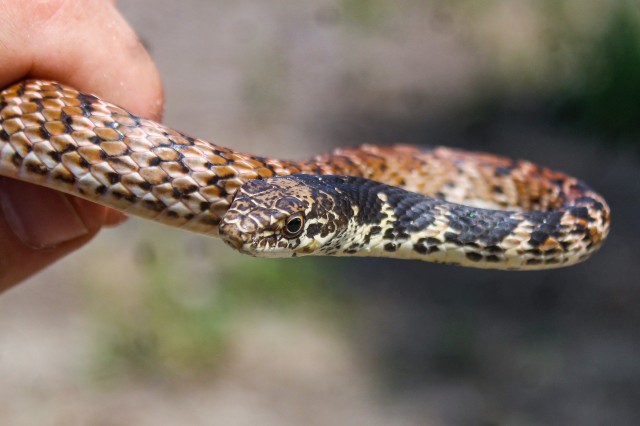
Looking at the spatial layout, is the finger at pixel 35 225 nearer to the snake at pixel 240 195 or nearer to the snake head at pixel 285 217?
the snake at pixel 240 195

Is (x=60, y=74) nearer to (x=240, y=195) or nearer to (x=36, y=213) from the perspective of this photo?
(x=36, y=213)

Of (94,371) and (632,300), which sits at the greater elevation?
(632,300)

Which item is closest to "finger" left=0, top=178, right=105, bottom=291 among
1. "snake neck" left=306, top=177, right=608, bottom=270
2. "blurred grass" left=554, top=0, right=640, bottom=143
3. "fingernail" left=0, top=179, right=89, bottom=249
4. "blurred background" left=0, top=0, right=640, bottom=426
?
"fingernail" left=0, top=179, right=89, bottom=249

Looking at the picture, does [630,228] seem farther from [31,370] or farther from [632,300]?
[31,370]

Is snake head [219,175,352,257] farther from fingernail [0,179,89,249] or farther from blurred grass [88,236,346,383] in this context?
blurred grass [88,236,346,383]

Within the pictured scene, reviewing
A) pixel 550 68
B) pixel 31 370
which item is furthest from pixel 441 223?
pixel 550 68
